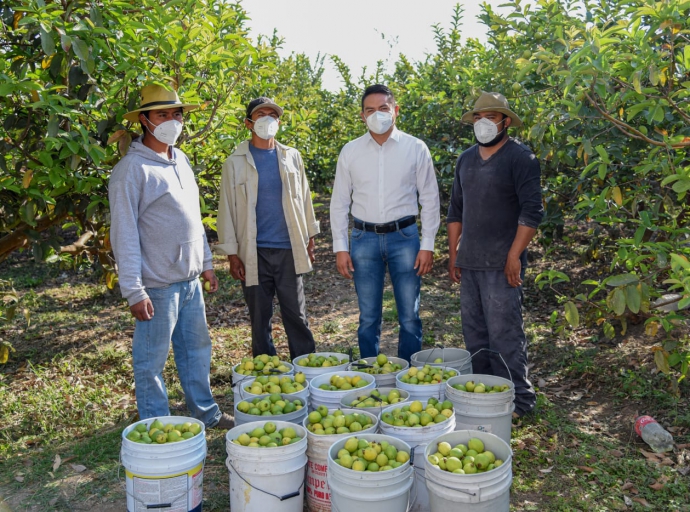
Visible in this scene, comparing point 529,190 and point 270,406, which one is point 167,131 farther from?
point 529,190

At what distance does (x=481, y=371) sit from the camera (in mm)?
4387

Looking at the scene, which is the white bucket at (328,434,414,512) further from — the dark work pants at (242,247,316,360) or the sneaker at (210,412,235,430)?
the dark work pants at (242,247,316,360)

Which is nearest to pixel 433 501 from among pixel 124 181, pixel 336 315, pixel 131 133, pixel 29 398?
pixel 124 181

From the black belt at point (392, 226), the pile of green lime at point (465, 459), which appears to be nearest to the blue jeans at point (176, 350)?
the black belt at point (392, 226)

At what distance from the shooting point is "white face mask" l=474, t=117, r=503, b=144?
157 inches

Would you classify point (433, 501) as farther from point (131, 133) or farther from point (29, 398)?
point (29, 398)

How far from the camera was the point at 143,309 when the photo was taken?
343cm

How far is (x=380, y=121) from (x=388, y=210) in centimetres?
64

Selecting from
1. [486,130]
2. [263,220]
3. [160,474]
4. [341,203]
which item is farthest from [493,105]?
[160,474]

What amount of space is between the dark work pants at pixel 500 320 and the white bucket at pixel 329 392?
1.00 m

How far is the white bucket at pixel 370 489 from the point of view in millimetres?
2641

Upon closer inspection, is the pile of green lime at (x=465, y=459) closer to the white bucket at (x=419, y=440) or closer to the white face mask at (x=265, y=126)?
the white bucket at (x=419, y=440)

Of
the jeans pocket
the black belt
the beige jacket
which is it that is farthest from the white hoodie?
the jeans pocket

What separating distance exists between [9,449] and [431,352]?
2.96 m
